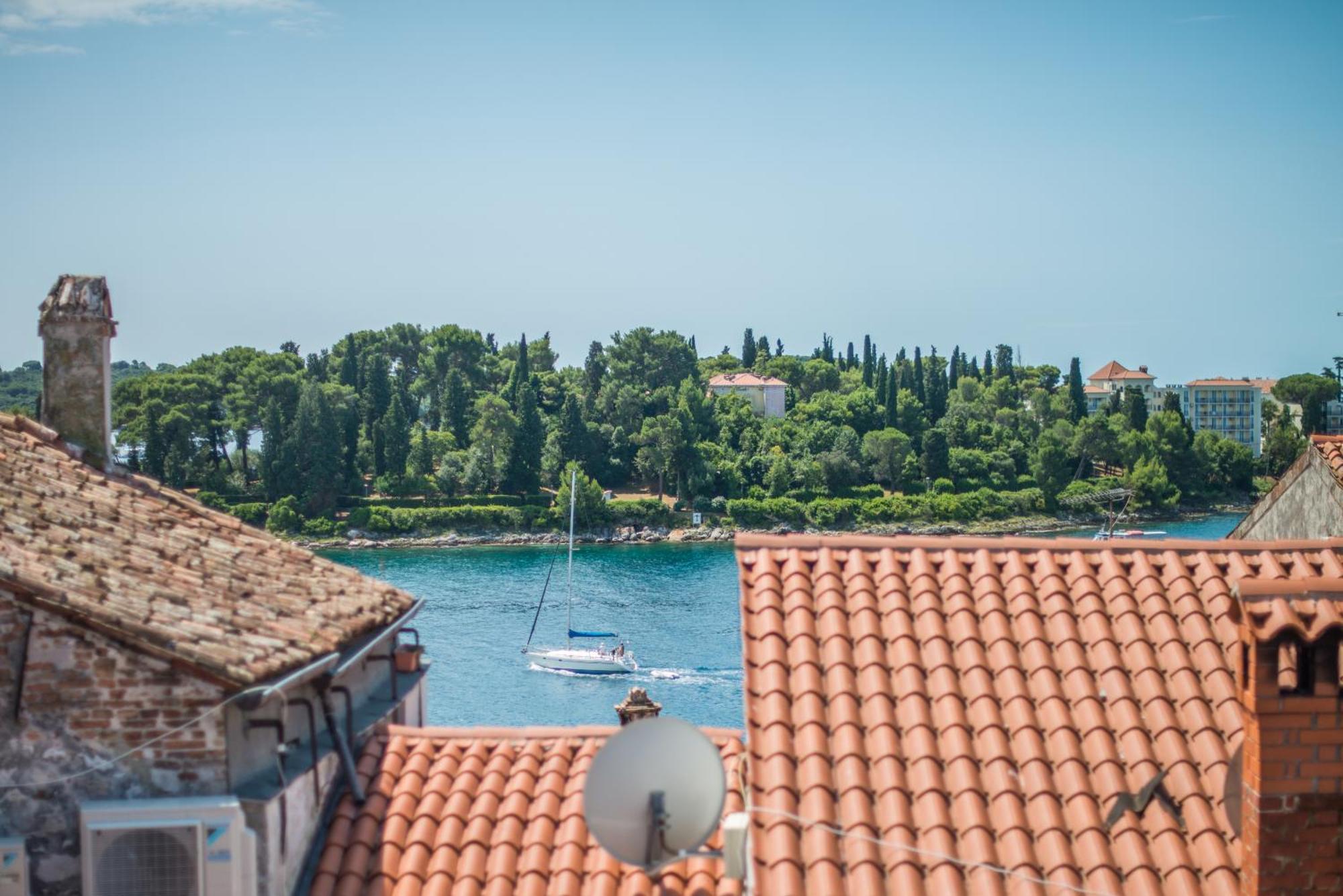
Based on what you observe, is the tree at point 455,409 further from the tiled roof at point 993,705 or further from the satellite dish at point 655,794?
the satellite dish at point 655,794

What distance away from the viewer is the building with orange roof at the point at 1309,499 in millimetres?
7688

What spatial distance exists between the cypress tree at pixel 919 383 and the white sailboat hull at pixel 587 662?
54.4 m

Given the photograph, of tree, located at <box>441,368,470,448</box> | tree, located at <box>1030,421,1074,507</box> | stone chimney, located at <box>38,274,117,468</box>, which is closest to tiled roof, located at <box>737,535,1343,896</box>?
stone chimney, located at <box>38,274,117,468</box>

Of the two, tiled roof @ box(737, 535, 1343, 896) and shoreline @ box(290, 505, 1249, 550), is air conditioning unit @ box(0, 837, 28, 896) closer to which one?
tiled roof @ box(737, 535, 1343, 896)

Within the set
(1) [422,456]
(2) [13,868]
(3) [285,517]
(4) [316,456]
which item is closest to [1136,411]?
(1) [422,456]

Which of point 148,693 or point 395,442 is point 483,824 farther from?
point 395,442

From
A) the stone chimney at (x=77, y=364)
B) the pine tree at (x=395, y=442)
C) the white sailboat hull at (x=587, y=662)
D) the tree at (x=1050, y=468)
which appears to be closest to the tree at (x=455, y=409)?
the pine tree at (x=395, y=442)

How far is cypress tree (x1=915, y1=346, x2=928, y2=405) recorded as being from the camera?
3590 inches

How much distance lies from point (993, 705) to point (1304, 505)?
4.54 metres

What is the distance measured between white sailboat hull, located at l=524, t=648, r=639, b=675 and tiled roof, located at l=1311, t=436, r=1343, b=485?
3271 cm

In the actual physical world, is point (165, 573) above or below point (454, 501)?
above

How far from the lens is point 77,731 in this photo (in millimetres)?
4348

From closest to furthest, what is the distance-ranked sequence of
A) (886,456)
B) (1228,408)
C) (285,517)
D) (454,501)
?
(285,517), (454,501), (886,456), (1228,408)

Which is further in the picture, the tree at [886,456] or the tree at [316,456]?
the tree at [886,456]
